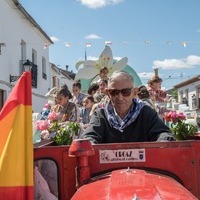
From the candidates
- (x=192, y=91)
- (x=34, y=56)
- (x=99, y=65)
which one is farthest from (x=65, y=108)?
(x=192, y=91)

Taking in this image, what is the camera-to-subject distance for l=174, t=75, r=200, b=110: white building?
3978 cm

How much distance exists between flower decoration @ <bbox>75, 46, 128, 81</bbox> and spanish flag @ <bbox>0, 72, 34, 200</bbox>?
41.4 ft

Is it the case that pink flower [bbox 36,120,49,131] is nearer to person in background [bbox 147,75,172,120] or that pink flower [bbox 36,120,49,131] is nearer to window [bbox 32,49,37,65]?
person in background [bbox 147,75,172,120]

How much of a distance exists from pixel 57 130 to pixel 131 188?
339 cm

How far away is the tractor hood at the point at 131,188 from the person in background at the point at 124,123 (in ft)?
3.14

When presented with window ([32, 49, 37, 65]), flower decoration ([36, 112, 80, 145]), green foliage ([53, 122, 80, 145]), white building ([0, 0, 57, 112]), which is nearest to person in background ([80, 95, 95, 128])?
flower decoration ([36, 112, 80, 145])

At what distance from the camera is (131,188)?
2.24 metres

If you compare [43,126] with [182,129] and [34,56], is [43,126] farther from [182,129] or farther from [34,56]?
[34,56]

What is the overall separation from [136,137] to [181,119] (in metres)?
2.72

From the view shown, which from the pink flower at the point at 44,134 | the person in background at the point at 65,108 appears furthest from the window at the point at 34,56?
the pink flower at the point at 44,134

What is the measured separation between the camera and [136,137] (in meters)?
3.64

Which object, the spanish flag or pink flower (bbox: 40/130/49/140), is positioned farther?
pink flower (bbox: 40/130/49/140)

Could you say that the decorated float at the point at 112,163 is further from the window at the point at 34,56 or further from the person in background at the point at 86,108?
the window at the point at 34,56

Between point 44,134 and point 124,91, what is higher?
point 124,91
